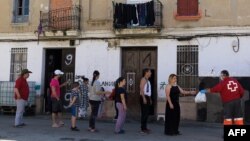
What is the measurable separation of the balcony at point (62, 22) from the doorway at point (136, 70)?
2.39 meters

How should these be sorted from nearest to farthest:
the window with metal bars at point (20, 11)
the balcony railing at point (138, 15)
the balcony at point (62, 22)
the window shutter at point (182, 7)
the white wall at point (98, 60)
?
the window shutter at point (182, 7) < the balcony railing at point (138, 15) < the white wall at point (98, 60) < the balcony at point (62, 22) < the window with metal bars at point (20, 11)

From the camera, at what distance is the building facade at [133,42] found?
16.3 meters

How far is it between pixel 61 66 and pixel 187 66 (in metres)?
5.95

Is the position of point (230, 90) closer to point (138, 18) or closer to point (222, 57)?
point (222, 57)

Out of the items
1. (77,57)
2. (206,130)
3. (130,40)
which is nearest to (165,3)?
(130,40)

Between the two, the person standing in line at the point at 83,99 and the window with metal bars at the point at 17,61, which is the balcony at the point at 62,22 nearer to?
the window with metal bars at the point at 17,61

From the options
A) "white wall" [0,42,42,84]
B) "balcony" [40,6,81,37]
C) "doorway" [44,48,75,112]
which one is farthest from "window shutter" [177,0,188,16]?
"white wall" [0,42,42,84]

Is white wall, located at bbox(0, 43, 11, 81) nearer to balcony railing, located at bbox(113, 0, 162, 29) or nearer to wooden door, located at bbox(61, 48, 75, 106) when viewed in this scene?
wooden door, located at bbox(61, 48, 75, 106)

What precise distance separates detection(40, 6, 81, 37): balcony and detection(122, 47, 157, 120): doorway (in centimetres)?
239

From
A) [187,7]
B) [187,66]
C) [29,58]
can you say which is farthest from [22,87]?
[187,7]

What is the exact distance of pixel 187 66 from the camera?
1692 centimetres

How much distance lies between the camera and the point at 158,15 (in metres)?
17.2

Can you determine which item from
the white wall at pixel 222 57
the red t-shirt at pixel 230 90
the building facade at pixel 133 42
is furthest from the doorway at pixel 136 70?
the red t-shirt at pixel 230 90

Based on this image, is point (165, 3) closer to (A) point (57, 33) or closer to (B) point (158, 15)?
(B) point (158, 15)
